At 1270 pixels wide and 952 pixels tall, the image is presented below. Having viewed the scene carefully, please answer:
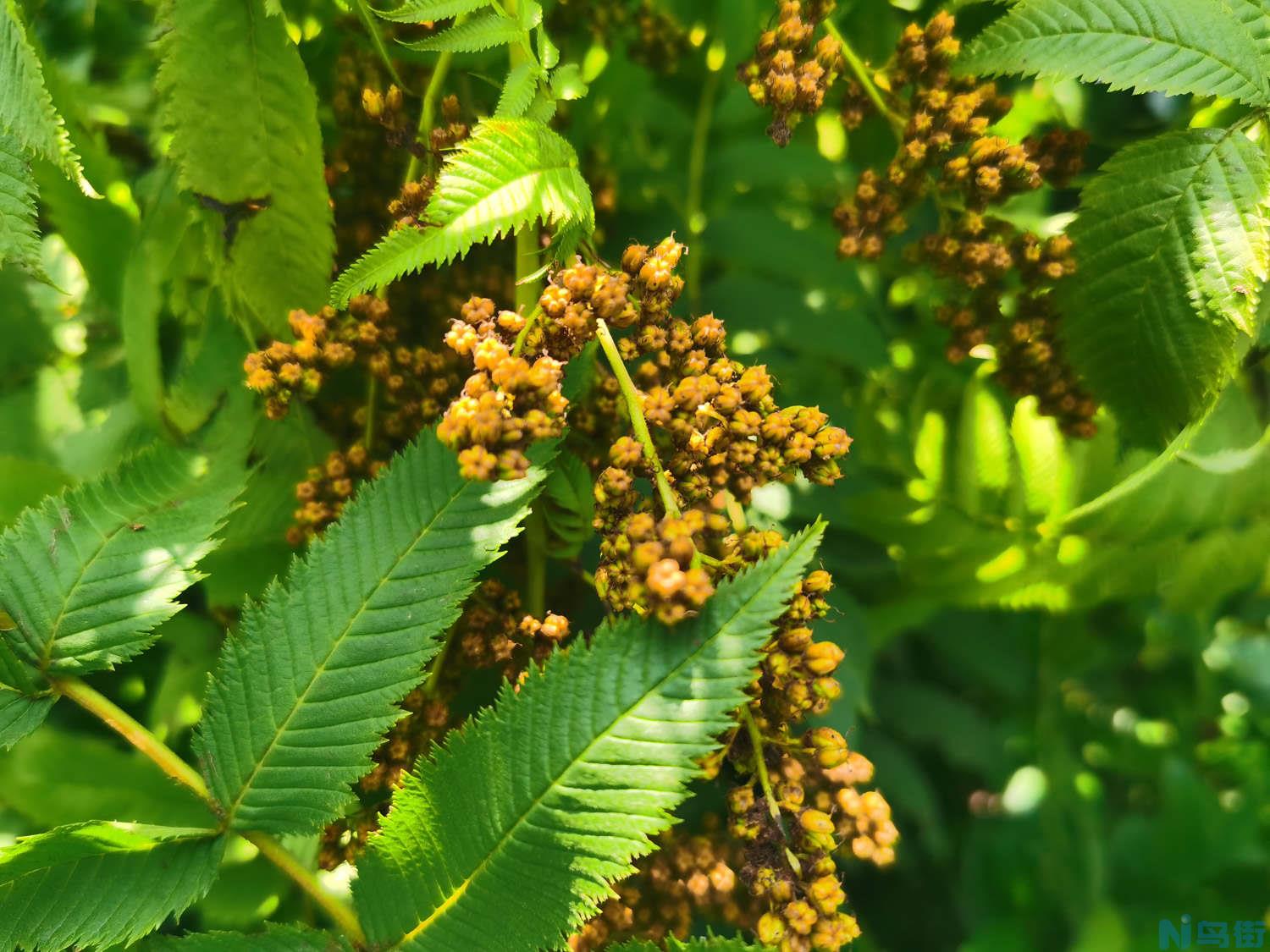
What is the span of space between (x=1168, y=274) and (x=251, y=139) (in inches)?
47.4

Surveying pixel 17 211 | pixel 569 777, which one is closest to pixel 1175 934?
pixel 569 777

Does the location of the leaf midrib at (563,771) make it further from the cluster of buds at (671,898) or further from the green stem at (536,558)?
the green stem at (536,558)

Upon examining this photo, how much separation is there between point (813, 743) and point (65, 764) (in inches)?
46.7

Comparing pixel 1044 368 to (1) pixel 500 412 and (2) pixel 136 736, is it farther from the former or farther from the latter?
(2) pixel 136 736

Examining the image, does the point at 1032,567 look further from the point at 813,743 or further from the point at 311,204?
the point at 311,204

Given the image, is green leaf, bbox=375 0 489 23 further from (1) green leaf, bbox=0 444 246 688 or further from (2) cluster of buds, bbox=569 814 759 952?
(2) cluster of buds, bbox=569 814 759 952

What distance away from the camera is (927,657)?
2.51 meters

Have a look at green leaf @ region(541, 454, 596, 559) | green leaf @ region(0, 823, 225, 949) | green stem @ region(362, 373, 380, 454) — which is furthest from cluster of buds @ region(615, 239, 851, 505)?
green leaf @ region(0, 823, 225, 949)

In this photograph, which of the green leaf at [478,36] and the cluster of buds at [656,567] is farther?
the green leaf at [478,36]

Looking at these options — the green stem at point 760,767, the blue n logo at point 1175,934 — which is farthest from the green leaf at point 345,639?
the blue n logo at point 1175,934

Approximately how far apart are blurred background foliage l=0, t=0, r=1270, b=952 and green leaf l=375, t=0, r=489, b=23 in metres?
0.28

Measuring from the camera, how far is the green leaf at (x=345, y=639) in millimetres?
1078

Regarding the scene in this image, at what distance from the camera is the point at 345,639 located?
3.58 ft

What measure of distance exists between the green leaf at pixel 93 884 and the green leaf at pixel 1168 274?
1.31 metres
